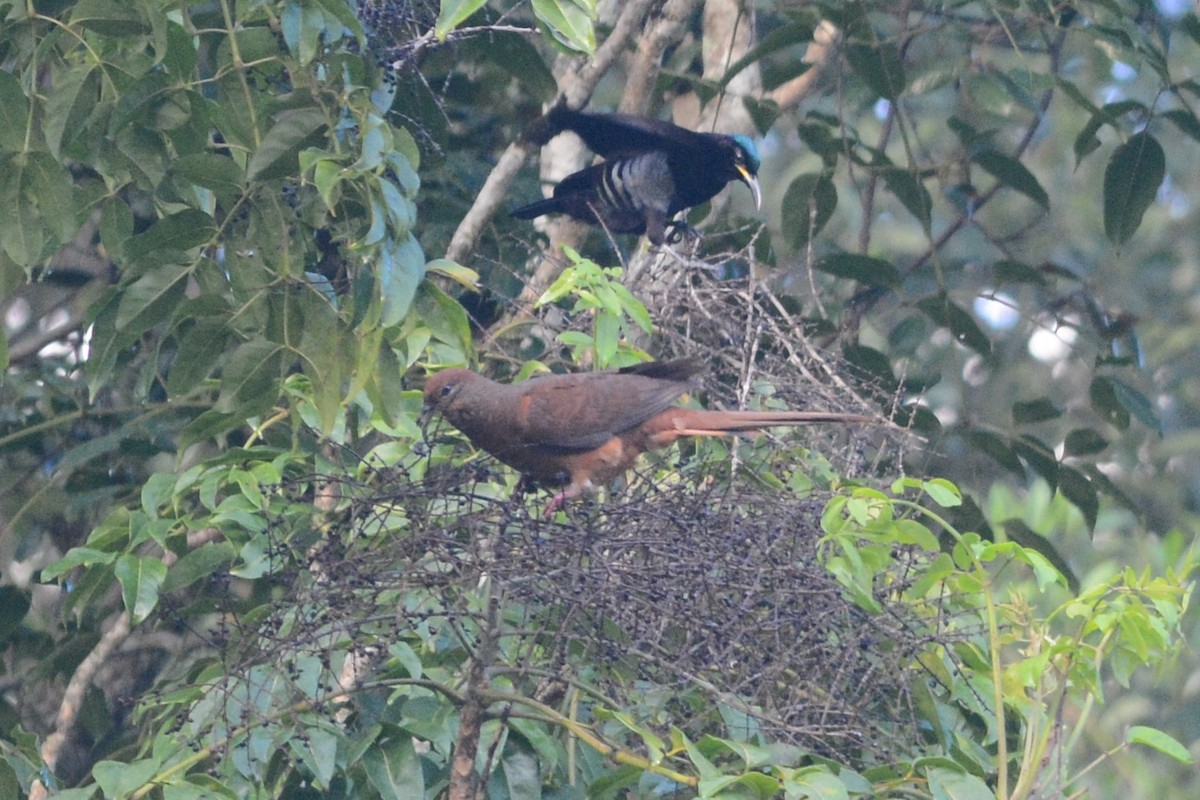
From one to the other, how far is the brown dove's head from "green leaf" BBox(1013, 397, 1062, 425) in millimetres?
1746

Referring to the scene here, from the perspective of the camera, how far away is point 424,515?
253 cm

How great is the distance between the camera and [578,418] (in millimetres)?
3641

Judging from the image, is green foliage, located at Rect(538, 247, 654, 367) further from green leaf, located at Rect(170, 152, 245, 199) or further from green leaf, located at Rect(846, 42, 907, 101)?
green leaf, located at Rect(846, 42, 907, 101)

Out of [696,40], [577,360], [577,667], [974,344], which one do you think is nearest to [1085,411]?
[696,40]

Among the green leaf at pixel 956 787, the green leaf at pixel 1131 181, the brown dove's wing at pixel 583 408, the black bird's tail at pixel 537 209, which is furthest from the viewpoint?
the black bird's tail at pixel 537 209

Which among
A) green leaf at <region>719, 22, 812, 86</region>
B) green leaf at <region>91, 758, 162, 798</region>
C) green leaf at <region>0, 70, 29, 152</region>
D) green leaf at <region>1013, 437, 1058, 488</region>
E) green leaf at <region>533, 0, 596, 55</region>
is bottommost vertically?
green leaf at <region>1013, 437, 1058, 488</region>

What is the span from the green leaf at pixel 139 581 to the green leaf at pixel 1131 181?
2877mm

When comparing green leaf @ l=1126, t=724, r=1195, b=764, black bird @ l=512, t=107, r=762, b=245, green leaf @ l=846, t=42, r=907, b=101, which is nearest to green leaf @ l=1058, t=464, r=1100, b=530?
green leaf @ l=846, t=42, r=907, b=101

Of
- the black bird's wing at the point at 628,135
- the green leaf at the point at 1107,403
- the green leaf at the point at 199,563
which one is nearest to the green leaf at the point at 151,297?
the green leaf at the point at 199,563

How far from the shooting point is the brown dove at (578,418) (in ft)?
11.1

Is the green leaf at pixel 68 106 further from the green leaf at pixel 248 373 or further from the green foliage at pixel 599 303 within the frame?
the green foliage at pixel 599 303

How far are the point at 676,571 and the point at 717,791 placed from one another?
43 cm

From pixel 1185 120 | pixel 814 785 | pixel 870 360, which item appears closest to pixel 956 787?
pixel 814 785

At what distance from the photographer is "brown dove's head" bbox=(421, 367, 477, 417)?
11.3ft
